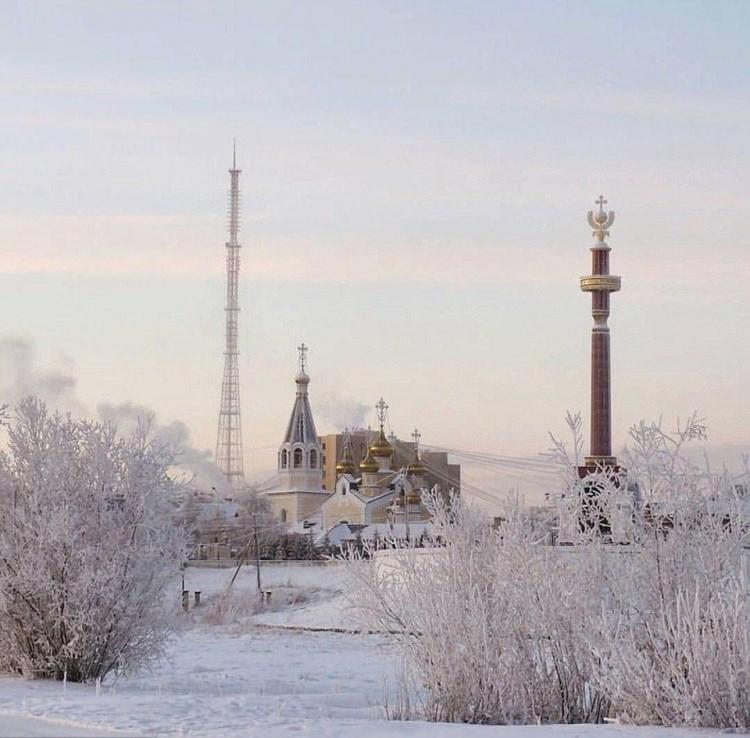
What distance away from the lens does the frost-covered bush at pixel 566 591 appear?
13.7 meters

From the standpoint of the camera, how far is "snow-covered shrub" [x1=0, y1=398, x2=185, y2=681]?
1662 cm

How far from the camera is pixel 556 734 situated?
1177 cm

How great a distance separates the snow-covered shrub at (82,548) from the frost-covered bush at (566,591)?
381 cm

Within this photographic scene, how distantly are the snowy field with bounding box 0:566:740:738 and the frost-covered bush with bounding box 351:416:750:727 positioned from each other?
2.92 ft

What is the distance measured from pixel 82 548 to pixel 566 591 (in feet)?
20.9

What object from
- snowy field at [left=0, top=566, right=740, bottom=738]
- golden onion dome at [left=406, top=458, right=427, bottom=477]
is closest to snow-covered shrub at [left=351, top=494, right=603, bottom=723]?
snowy field at [left=0, top=566, right=740, bottom=738]

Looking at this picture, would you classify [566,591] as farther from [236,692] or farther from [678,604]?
[236,692]

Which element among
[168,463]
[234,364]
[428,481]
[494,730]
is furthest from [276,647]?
[428,481]

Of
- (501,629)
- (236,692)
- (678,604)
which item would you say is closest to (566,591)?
(501,629)

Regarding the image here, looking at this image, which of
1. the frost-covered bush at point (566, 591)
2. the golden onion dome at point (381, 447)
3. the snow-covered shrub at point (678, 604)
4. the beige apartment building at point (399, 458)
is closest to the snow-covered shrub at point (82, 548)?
the frost-covered bush at point (566, 591)

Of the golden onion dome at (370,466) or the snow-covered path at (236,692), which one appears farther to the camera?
the golden onion dome at (370,466)

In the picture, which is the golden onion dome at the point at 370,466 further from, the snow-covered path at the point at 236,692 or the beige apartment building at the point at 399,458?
the snow-covered path at the point at 236,692

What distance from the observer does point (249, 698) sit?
14.7 m

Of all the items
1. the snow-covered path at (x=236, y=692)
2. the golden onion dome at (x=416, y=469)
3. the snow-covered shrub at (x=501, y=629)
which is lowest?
the snow-covered path at (x=236, y=692)
